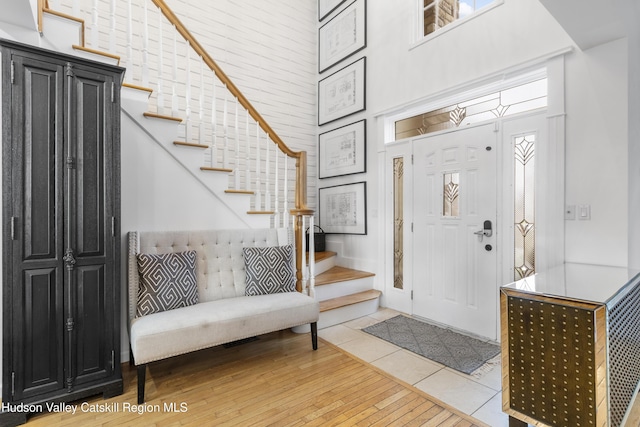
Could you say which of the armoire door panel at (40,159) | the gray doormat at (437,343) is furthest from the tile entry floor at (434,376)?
the armoire door panel at (40,159)

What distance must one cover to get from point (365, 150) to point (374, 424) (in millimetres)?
3177

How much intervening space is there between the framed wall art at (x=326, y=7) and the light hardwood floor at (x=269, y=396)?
470 cm

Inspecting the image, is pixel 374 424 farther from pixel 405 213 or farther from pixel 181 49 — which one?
pixel 181 49

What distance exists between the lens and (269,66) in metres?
4.68

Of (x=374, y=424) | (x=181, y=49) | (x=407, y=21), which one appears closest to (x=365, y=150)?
(x=407, y=21)

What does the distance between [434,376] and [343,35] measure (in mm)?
4423

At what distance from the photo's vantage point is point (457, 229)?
3326 mm

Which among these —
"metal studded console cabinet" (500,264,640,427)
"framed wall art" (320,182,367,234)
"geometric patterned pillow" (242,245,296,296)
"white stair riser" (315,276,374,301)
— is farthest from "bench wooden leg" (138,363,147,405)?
"framed wall art" (320,182,367,234)

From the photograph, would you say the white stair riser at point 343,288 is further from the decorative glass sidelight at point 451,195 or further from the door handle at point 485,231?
the door handle at point 485,231

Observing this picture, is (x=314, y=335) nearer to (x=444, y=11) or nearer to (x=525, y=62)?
(x=525, y=62)

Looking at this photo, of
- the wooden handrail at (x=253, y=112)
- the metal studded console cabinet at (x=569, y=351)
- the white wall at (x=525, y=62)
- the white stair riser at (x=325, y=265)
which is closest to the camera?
the metal studded console cabinet at (x=569, y=351)

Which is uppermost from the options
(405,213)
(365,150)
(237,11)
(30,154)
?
(237,11)

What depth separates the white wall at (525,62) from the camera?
7.64ft

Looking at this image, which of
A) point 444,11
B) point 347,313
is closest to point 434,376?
point 347,313
